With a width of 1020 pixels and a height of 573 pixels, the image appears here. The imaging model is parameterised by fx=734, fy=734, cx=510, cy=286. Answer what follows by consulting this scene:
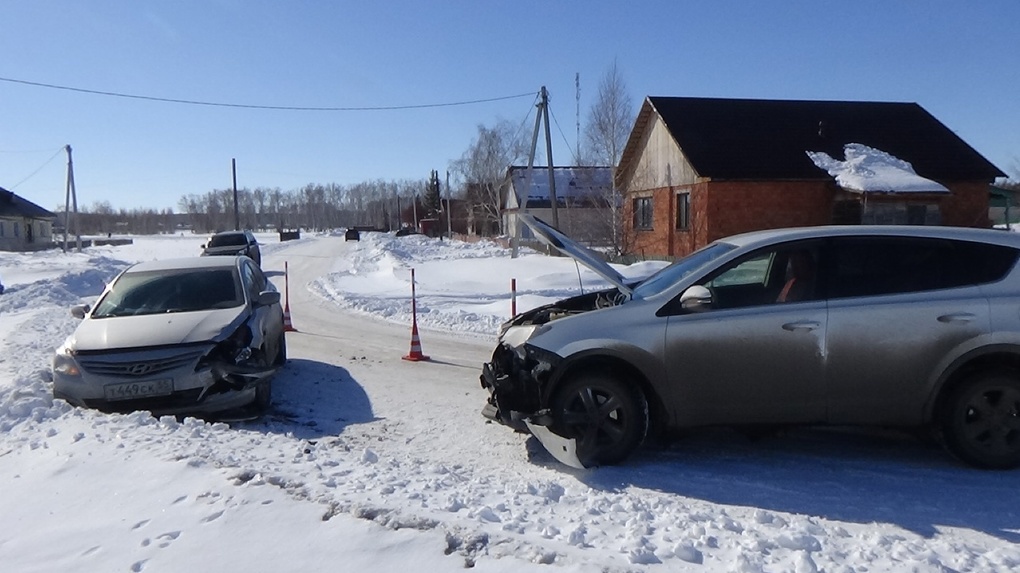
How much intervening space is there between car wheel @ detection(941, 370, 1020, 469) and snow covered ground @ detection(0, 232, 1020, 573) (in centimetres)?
13

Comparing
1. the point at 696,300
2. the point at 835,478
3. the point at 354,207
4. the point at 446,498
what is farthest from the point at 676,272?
the point at 354,207

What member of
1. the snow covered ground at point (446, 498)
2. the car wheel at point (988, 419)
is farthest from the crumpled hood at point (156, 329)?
the car wheel at point (988, 419)

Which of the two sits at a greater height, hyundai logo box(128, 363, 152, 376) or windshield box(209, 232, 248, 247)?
windshield box(209, 232, 248, 247)

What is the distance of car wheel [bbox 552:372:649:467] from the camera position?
5.28 meters

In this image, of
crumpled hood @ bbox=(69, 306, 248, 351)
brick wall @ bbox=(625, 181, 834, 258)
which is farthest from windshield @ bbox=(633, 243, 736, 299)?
brick wall @ bbox=(625, 181, 834, 258)

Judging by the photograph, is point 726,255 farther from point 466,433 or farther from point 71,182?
point 71,182

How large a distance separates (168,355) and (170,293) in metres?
1.67

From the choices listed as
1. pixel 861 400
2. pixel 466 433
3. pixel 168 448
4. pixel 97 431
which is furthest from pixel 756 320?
pixel 97 431

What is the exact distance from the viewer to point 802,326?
5.20 m

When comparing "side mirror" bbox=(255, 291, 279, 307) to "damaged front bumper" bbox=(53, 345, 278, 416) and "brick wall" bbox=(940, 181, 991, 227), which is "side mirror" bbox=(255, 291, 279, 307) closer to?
"damaged front bumper" bbox=(53, 345, 278, 416)

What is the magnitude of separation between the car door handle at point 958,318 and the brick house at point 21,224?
61.9 m

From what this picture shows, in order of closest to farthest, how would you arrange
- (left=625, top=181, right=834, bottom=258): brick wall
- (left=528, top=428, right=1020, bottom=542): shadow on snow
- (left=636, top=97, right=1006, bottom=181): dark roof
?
1. (left=528, top=428, right=1020, bottom=542): shadow on snow
2. (left=625, top=181, right=834, bottom=258): brick wall
3. (left=636, top=97, right=1006, bottom=181): dark roof

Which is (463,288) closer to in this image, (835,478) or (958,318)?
(835,478)

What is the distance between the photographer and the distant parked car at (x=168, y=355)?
6.60 m
